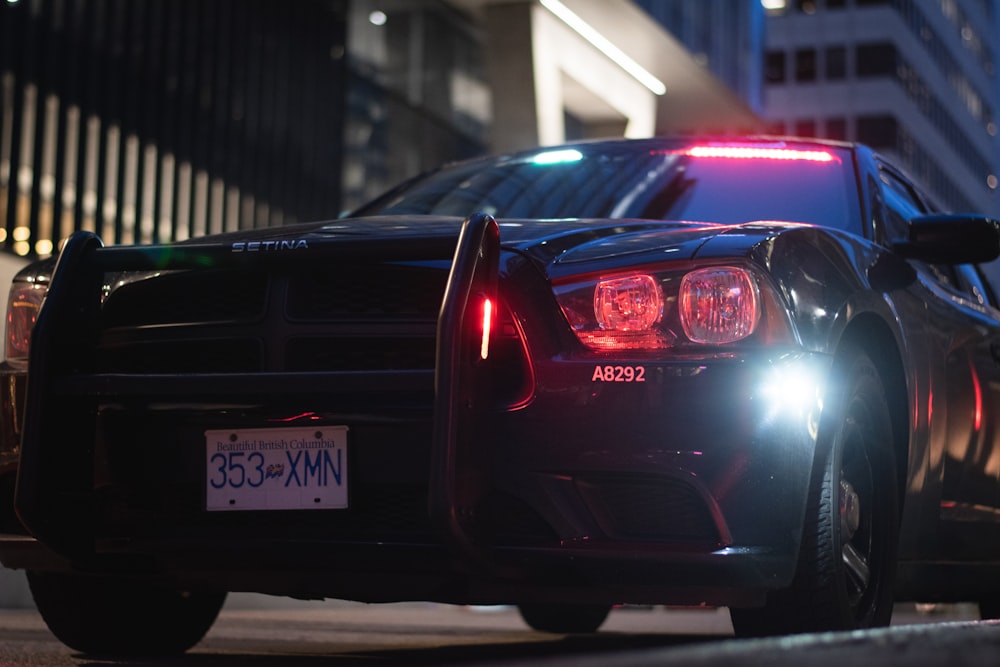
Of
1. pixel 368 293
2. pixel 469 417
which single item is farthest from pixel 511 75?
pixel 469 417

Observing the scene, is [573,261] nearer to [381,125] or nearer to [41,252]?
[41,252]

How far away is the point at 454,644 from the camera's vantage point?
6.55 metres

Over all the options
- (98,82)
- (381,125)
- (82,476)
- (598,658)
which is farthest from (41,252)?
(598,658)

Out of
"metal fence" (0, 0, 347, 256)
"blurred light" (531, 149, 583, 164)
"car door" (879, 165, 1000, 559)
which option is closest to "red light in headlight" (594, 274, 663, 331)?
"car door" (879, 165, 1000, 559)

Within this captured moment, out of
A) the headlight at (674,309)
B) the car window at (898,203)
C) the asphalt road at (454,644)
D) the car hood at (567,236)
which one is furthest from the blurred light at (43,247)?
the headlight at (674,309)

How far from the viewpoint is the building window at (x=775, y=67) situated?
6469 cm

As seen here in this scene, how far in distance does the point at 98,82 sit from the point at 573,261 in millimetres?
16056

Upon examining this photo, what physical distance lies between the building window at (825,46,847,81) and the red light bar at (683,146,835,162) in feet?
197

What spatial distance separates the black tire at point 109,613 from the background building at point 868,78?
187ft

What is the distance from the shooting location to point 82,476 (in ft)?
12.5

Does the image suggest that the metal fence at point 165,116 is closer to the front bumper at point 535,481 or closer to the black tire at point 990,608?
the black tire at point 990,608

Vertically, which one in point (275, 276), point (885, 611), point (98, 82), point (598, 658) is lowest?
point (885, 611)

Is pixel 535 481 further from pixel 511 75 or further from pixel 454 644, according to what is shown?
pixel 511 75

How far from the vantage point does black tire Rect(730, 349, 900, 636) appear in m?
3.71
